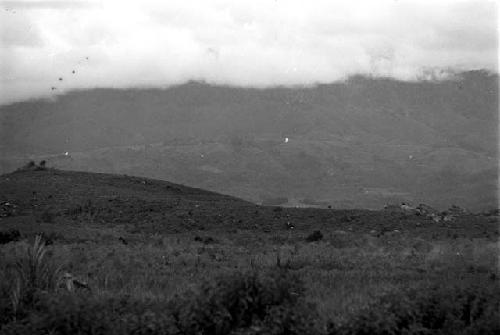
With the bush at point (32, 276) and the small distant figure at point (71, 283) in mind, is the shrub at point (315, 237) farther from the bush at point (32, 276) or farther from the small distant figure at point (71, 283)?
the bush at point (32, 276)

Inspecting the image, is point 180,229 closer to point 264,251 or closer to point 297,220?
point 297,220

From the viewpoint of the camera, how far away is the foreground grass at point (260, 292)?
31.4ft

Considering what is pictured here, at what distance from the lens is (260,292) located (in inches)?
395

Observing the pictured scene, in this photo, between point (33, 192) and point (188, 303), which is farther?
point (33, 192)

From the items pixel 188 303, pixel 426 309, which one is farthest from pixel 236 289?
pixel 426 309

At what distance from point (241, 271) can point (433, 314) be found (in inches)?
114

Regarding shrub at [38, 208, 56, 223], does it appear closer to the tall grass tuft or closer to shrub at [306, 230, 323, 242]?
shrub at [306, 230, 323, 242]

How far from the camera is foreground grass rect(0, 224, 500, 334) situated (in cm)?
959

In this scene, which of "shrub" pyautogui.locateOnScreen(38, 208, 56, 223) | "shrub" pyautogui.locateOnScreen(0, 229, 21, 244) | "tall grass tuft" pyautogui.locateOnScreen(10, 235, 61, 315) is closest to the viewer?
"tall grass tuft" pyautogui.locateOnScreen(10, 235, 61, 315)

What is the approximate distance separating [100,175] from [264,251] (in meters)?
39.5

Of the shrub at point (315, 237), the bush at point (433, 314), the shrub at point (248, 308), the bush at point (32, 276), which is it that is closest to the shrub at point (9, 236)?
the shrub at point (315, 237)

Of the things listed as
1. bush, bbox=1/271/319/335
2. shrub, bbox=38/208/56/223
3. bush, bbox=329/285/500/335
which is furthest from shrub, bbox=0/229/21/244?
bush, bbox=329/285/500/335

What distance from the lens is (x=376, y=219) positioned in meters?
35.9

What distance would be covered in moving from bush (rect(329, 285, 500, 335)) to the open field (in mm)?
20
